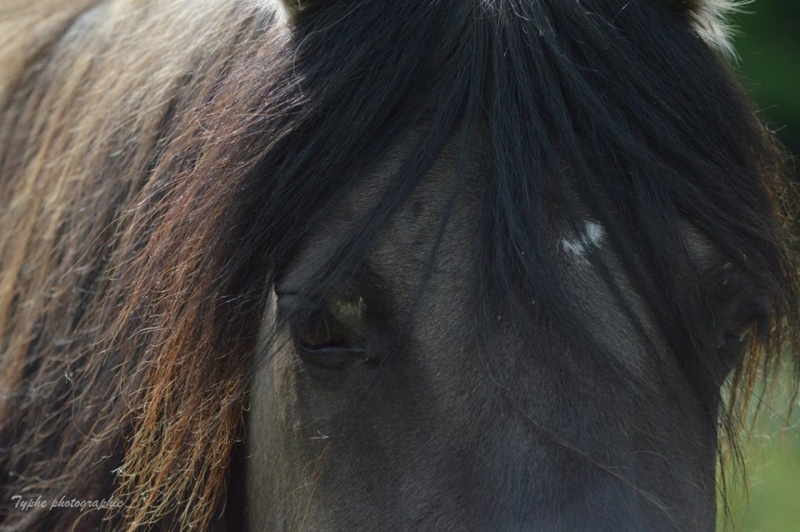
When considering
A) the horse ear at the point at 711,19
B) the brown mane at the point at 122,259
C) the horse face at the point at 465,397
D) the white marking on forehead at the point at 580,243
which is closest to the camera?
the horse face at the point at 465,397

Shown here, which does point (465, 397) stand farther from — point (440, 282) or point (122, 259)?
point (122, 259)

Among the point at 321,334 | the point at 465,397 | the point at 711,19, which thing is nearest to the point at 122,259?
the point at 321,334

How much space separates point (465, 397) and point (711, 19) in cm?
115

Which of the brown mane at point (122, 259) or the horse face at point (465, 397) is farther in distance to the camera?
the brown mane at point (122, 259)

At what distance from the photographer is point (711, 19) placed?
6.82ft

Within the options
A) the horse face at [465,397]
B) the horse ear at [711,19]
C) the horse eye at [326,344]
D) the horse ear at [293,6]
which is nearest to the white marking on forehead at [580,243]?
the horse face at [465,397]

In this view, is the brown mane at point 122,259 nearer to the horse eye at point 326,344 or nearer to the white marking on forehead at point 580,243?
the horse eye at point 326,344

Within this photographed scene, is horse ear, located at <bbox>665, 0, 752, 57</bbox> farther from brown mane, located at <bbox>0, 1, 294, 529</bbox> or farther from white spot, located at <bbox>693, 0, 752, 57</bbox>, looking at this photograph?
brown mane, located at <bbox>0, 1, 294, 529</bbox>

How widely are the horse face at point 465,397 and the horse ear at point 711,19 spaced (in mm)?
552

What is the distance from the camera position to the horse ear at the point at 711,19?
1.94 m

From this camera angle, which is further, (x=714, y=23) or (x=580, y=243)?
(x=714, y=23)

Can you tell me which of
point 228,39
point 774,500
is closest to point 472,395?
point 228,39

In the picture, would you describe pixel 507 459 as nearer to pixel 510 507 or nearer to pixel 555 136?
pixel 510 507

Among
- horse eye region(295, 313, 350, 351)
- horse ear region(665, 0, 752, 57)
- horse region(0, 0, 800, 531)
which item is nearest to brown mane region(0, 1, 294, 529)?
horse region(0, 0, 800, 531)
